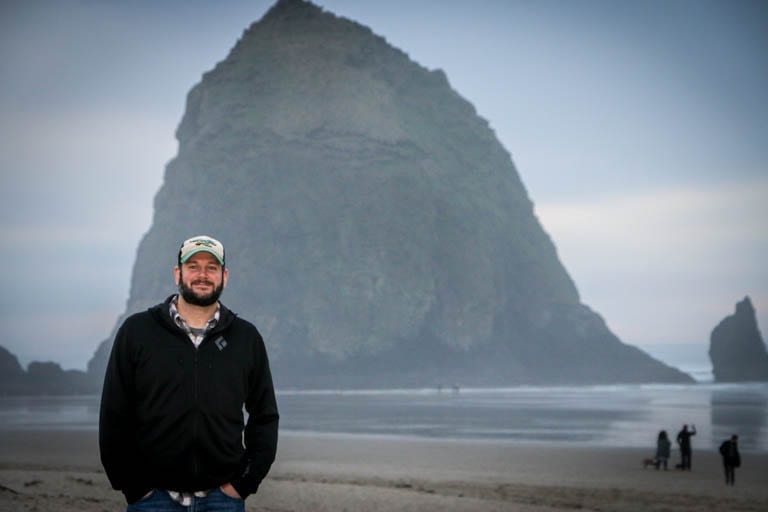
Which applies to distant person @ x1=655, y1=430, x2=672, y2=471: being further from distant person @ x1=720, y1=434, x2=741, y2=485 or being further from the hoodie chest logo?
the hoodie chest logo

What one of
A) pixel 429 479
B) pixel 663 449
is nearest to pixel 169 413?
pixel 429 479

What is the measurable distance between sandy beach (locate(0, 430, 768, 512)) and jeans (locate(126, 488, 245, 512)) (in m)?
10.2

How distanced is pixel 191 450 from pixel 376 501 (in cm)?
1357

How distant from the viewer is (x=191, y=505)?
4848 mm

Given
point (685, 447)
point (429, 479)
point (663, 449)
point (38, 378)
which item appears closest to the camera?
point (429, 479)

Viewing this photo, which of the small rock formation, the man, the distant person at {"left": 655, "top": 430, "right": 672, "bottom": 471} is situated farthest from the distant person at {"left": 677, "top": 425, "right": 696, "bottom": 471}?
the small rock formation

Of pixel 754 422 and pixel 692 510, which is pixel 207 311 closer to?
pixel 692 510

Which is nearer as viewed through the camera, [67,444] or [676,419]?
[67,444]

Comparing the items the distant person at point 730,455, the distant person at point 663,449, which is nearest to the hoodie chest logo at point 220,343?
the distant person at point 730,455

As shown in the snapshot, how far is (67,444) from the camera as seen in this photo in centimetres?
4028

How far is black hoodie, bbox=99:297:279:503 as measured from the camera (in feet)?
15.7

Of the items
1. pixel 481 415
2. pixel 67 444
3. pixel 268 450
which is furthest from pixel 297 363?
pixel 268 450

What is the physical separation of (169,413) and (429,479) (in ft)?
69.3

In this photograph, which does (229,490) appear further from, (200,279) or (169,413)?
(200,279)
